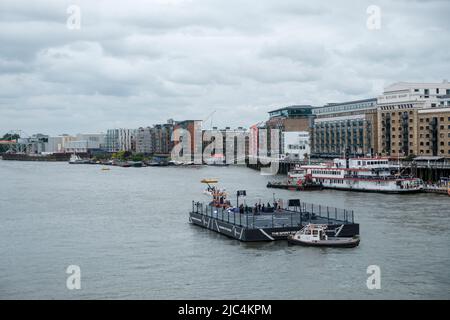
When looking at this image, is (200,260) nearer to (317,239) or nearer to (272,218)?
(272,218)

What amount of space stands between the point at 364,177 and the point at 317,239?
43.4 meters

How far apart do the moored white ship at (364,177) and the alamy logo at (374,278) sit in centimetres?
4411

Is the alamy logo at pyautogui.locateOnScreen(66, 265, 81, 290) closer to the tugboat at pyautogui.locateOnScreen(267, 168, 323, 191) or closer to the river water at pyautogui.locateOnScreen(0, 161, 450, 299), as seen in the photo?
the river water at pyautogui.locateOnScreen(0, 161, 450, 299)

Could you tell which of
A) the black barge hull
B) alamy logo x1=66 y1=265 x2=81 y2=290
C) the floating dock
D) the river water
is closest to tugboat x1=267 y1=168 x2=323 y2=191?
the river water

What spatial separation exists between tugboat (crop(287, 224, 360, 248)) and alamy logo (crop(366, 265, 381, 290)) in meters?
5.15

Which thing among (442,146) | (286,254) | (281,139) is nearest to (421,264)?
(286,254)

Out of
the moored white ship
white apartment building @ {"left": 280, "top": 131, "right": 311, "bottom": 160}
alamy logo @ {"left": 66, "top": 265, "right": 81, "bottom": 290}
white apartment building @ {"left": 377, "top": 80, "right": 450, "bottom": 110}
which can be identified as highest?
white apartment building @ {"left": 377, "top": 80, "right": 450, "bottom": 110}

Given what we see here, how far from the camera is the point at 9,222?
166 feet

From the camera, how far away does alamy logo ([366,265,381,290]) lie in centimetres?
2800

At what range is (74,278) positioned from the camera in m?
29.5

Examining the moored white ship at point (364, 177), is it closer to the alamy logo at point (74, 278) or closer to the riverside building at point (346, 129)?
the riverside building at point (346, 129)

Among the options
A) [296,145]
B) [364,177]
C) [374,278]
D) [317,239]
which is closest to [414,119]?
[364,177]
